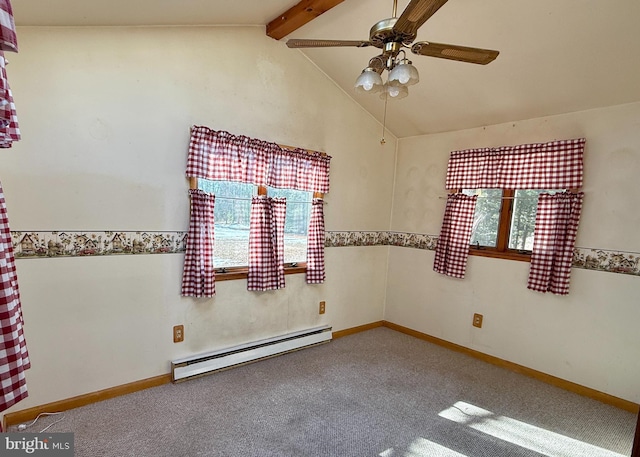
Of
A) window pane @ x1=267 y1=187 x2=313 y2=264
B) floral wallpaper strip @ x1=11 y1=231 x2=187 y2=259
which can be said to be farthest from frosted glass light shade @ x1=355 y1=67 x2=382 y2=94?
floral wallpaper strip @ x1=11 y1=231 x2=187 y2=259

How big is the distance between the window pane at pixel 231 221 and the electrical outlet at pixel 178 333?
53 centimetres

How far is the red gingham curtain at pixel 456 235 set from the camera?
311 centimetres

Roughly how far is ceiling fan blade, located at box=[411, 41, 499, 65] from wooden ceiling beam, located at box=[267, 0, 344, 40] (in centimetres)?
92

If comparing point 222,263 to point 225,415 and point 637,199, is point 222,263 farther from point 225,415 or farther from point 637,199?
point 637,199

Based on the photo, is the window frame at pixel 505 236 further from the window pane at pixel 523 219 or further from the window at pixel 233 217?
the window at pixel 233 217

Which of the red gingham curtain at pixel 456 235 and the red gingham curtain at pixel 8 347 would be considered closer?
the red gingham curtain at pixel 8 347

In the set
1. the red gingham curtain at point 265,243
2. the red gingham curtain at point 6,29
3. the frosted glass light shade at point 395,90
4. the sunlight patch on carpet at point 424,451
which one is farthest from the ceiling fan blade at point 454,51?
the sunlight patch on carpet at point 424,451

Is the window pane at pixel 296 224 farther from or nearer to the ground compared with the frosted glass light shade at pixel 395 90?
nearer to the ground

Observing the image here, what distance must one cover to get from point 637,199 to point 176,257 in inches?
131

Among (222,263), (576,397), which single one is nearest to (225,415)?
(222,263)

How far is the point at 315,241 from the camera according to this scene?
312 centimetres

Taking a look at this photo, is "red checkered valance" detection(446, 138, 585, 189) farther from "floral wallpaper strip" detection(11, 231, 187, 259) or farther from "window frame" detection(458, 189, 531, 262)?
"floral wallpaper strip" detection(11, 231, 187, 259)

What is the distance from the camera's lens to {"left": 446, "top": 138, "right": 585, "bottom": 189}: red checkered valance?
8.30ft

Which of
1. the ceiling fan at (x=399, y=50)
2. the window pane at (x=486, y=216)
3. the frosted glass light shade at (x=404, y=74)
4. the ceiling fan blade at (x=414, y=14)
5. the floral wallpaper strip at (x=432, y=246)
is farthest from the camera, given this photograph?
the window pane at (x=486, y=216)
